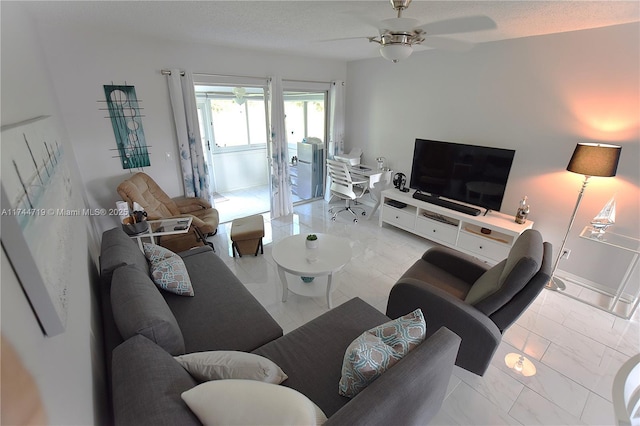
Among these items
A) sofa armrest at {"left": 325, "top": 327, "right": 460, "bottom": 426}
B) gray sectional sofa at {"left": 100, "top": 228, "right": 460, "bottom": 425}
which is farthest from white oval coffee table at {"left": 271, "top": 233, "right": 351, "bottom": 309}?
sofa armrest at {"left": 325, "top": 327, "right": 460, "bottom": 426}

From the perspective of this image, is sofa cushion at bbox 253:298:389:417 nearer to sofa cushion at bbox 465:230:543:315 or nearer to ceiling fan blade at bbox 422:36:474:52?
sofa cushion at bbox 465:230:543:315

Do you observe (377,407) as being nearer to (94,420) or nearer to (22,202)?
(94,420)

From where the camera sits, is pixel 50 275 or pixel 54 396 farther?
pixel 50 275

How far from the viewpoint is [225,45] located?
342 cm

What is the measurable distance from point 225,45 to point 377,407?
154 inches

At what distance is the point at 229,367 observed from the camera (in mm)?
1193

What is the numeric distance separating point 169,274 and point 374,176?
314cm

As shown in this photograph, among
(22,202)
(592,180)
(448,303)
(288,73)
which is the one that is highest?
(288,73)

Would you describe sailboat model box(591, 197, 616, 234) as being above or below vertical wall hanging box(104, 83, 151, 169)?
below

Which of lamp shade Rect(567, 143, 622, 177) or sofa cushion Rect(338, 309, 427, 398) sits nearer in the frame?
sofa cushion Rect(338, 309, 427, 398)

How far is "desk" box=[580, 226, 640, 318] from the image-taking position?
2396 millimetres

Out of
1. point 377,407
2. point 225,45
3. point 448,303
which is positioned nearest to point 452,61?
point 225,45

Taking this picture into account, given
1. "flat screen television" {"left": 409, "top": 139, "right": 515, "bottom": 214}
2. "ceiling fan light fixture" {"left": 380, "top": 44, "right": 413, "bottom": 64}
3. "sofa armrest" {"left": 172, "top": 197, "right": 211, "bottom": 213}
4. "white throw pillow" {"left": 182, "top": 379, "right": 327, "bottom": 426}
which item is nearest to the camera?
"white throw pillow" {"left": 182, "top": 379, "right": 327, "bottom": 426}

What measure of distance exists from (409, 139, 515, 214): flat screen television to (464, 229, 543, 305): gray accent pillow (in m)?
1.35
